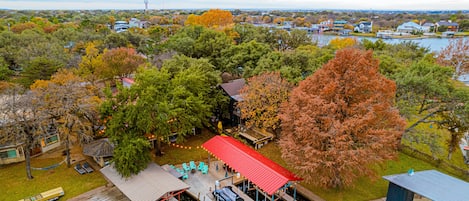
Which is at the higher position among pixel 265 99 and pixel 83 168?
pixel 265 99

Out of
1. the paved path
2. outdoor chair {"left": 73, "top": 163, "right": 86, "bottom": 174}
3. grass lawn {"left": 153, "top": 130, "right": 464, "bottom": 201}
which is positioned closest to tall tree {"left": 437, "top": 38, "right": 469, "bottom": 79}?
grass lawn {"left": 153, "top": 130, "right": 464, "bottom": 201}

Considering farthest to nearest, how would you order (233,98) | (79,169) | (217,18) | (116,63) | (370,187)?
(217,18), (116,63), (233,98), (79,169), (370,187)

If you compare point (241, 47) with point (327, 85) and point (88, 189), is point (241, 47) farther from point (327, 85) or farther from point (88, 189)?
point (88, 189)

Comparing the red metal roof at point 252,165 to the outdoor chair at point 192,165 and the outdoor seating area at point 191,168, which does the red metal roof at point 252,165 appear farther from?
the outdoor chair at point 192,165

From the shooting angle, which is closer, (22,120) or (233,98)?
(22,120)

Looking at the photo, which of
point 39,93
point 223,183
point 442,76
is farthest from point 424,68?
point 39,93

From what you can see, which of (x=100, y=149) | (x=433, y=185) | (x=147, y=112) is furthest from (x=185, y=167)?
(x=433, y=185)

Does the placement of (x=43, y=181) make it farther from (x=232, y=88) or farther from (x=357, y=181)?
(x=357, y=181)
